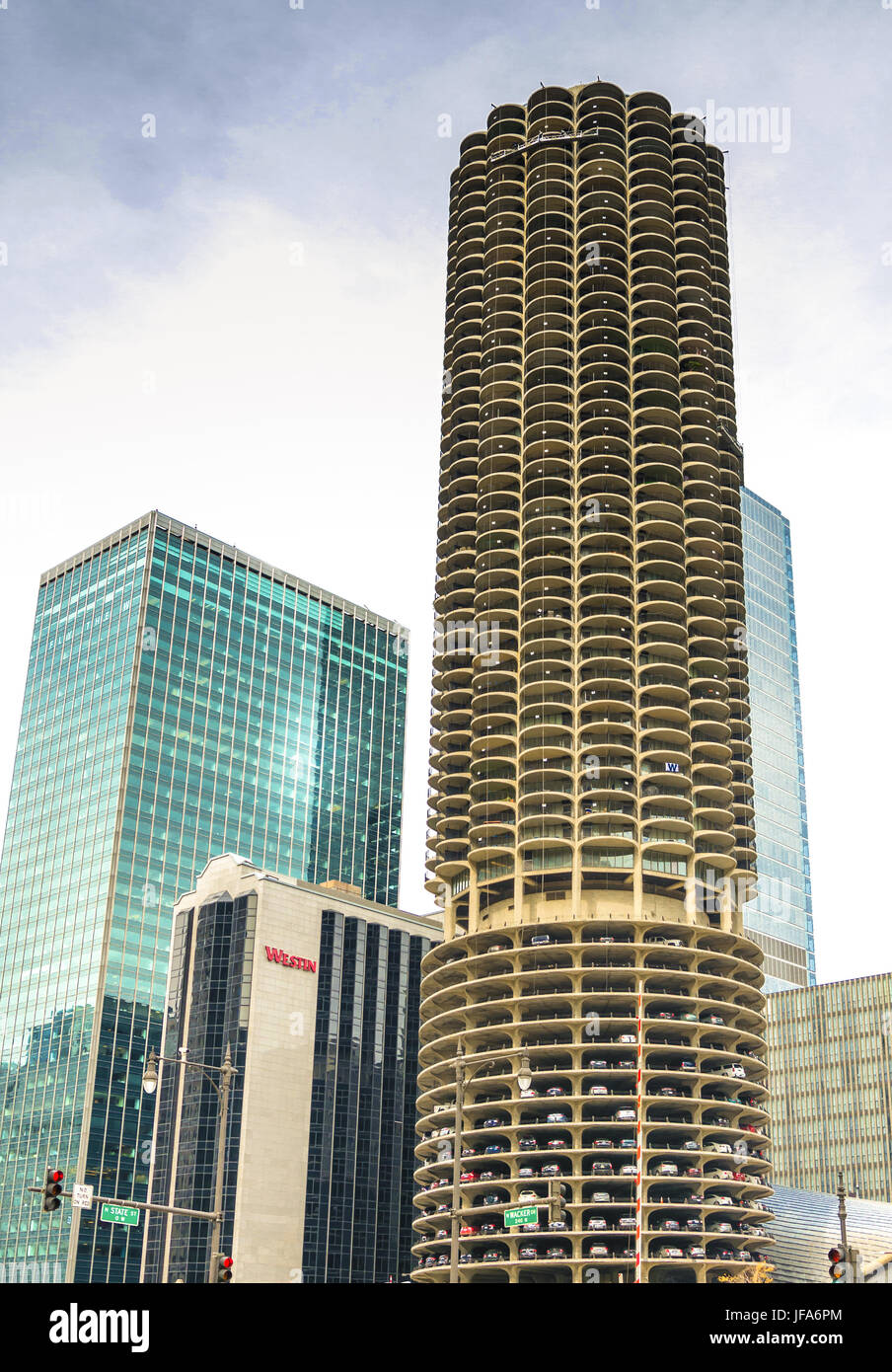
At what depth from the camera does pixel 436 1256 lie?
4941 inches

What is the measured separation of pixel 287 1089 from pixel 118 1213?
305ft

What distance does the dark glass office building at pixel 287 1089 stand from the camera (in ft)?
456

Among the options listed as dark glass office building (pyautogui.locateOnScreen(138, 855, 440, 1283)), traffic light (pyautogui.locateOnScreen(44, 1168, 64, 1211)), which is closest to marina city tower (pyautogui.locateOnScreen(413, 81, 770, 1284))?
dark glass office building (pyautogui.locateOnScreen(138, 855, 440, 1283))

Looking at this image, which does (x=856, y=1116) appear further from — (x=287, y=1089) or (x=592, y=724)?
(x=592, y=724)

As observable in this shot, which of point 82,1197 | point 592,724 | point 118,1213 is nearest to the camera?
point 82,1197

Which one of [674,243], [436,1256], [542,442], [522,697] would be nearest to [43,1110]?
[436,1256]

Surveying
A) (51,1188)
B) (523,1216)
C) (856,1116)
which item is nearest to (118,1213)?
(51,1188)

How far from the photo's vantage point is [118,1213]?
2164 inches

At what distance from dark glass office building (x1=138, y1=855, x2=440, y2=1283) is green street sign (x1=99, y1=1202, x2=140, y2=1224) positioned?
274ft

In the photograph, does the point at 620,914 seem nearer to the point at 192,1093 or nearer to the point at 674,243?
the point at 192,1093

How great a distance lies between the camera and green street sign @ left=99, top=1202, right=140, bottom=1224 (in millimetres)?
53631
